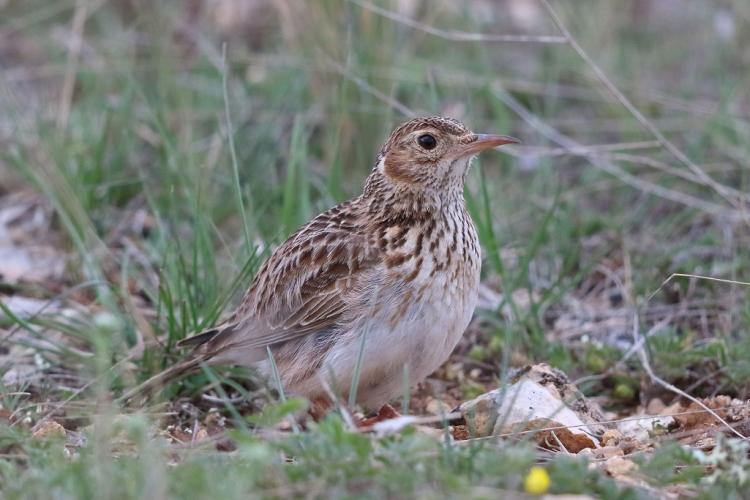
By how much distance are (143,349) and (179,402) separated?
0.32 meters

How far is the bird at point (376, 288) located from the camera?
482 centimetres

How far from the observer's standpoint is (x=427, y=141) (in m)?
5.27

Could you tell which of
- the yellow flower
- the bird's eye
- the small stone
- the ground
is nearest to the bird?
the bird's eye

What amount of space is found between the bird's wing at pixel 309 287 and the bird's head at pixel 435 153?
0.33 metres

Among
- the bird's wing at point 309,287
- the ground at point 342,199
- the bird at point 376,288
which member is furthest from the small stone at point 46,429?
the bird's wing at point 309,287

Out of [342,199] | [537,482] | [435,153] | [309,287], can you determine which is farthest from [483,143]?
[537,482]

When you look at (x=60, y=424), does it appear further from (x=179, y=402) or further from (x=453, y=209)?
(x=453, y=209)

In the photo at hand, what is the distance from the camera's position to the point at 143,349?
5.65 metres

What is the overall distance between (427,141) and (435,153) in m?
0.07

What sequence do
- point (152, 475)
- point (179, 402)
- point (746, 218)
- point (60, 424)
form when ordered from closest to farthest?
point (152, 475), point (60, 424), point (179, 402), point (746, 218)

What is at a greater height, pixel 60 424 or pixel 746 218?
pixel 746 218

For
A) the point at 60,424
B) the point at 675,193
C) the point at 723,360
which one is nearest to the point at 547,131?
the point at 675,193

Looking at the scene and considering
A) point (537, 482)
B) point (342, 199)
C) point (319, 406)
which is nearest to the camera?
point (537, 482)

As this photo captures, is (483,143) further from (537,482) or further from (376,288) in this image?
(537,482)
